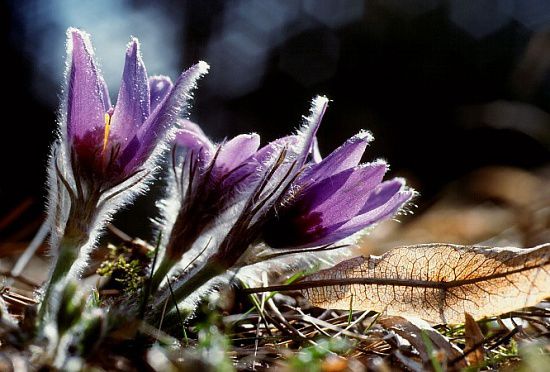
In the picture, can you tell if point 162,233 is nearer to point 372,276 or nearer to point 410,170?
point 372,276

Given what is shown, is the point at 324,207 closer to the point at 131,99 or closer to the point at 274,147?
the point at 274,147

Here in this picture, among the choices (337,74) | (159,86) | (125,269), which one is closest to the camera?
(159,86)

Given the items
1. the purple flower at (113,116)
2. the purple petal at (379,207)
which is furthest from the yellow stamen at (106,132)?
the purple petal at (379,207)

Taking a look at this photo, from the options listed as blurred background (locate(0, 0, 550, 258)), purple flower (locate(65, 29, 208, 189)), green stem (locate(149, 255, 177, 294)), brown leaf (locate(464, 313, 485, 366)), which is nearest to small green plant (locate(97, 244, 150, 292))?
green stem (locate(149, 255, 177, 294))

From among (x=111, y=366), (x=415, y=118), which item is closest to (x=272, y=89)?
(x=415, y=118)

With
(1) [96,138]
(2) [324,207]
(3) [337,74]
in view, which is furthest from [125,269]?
(3) [337,74]

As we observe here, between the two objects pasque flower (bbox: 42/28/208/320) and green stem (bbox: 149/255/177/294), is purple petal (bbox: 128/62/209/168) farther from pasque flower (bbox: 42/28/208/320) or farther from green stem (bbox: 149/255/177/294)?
green stem (bbox: 149/255/177/294)
